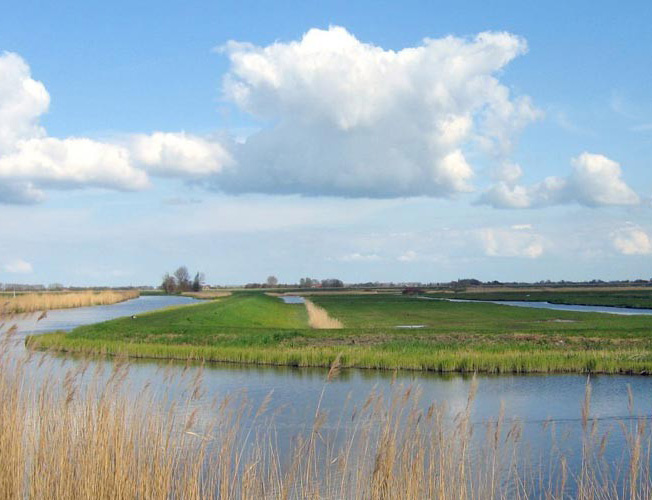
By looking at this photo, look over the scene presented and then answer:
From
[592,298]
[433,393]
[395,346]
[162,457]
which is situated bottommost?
[433,393]

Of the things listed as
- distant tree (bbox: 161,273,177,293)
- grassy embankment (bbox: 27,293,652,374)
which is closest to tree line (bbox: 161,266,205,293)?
distant tree (bbox: 161,273,177,293)

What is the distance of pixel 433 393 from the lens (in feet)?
65.3

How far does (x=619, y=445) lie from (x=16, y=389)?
11072 mm

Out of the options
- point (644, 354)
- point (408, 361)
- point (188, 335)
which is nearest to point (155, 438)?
point (408, 361)

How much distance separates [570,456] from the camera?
12539 millimetres

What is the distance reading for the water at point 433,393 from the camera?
15242 mm

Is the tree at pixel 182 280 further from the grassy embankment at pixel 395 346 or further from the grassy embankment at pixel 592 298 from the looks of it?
the grassy embankment at pixel 395 346

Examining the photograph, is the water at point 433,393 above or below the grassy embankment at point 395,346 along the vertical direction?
below

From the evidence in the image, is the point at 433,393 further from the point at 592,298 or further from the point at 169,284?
the point at 169,284

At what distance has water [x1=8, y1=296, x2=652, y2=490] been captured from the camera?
1524 cm

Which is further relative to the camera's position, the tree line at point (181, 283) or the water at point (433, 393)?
the tree line at point (181, 283)

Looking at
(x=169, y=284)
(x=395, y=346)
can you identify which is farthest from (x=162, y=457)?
(x=169, y=284)

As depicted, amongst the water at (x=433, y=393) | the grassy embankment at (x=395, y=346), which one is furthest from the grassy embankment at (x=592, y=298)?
the water at (x=433, y=393)

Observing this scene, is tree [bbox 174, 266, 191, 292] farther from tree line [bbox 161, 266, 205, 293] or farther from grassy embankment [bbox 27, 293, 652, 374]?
grassy embankment [bbox 27, 293, 652, 374]
